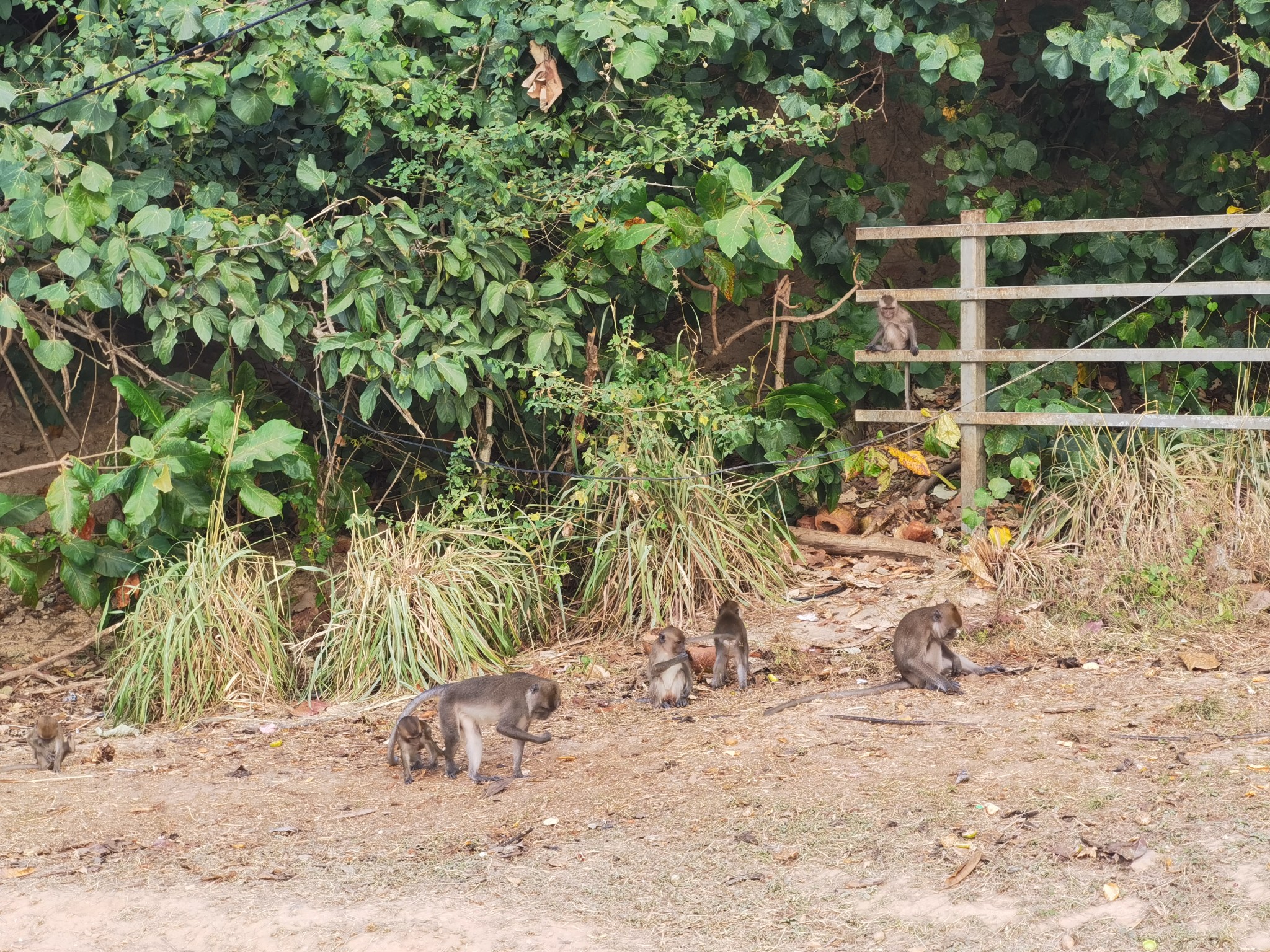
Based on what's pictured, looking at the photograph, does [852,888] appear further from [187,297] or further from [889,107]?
[889,107]

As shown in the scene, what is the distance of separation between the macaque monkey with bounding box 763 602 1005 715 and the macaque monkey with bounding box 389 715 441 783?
1431mm

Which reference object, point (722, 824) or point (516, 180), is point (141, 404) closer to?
point (516, 180)

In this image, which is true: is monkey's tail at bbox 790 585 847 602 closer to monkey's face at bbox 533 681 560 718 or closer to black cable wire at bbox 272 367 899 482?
black cable wire at bbox 272 367 899 482

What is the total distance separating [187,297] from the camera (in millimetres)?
6934

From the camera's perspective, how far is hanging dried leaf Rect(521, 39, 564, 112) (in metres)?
7.25

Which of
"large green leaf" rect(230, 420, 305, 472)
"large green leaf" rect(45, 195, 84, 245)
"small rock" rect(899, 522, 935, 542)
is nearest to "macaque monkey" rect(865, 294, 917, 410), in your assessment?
"small rock" rect(899, 522, 935, 542)

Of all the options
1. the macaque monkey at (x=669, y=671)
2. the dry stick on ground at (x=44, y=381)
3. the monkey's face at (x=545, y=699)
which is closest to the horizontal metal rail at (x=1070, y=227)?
the macaque monkey at (x=669, y=671)

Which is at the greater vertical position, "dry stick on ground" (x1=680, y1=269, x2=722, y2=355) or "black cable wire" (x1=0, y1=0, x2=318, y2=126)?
"black cable wire" (x1=0, y1=0, x2=318, y2=126)

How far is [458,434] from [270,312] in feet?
6.66

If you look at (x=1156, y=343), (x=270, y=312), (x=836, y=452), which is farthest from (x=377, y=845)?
(x=1156, y=343)

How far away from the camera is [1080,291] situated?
7.87m

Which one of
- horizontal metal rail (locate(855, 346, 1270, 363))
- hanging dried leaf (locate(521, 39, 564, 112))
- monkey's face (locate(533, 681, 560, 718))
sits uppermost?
hanging dried leaf (locate(521, 39, 564, 112))

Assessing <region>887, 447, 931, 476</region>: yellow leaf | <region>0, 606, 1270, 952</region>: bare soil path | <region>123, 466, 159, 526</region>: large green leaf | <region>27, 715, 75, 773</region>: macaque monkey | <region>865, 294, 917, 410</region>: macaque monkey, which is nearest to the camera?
<region>0, 606, 1270, 952</region>: bare soil path

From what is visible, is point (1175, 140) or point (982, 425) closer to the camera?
point (982, 425)
